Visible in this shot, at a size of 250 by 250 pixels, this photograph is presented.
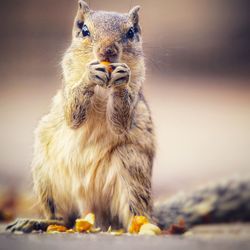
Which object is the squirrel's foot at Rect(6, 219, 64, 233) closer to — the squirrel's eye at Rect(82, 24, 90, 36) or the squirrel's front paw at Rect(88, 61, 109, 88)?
the squirrel's front paw at Rect(88, 61, 109, 88)

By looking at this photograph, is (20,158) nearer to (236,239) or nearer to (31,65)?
(31,65)

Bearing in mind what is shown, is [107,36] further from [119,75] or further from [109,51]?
[119,75]

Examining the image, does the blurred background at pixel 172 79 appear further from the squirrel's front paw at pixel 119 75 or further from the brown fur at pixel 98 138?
the squirrel's front paw at pixel 119 75

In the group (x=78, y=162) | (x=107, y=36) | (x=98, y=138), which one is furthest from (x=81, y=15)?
(x=78, y=162)

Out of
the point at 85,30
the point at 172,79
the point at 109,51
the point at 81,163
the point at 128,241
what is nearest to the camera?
the point at 128,241

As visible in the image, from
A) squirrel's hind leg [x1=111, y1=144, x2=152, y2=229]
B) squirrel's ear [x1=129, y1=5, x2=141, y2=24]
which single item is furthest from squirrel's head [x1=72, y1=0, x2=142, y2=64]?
squirrel's hind leg [x1=111, y1=144, x2=152, y2=229]

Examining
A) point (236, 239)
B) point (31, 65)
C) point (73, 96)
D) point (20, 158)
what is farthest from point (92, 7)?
point (236, 239)

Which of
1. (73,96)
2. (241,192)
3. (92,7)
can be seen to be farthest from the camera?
(92,7)
